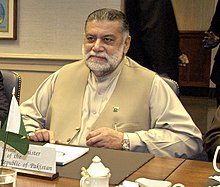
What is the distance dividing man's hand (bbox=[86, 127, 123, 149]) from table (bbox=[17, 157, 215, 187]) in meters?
0.30

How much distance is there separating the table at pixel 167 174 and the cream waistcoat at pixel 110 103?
1.70 feet

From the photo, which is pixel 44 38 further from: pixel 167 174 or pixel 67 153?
pixel 167 174

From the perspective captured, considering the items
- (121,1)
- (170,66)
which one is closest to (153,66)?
(170,66)

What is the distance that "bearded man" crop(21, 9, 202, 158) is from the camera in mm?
2154

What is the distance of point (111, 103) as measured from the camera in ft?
7.52

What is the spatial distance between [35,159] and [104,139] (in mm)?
567

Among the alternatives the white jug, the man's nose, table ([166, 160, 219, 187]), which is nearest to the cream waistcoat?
the man's nose

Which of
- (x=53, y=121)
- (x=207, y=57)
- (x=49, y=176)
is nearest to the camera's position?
(x=49, y=176)

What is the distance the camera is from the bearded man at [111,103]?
2154 millimetres

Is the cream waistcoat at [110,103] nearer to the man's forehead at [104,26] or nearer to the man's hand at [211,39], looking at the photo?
the man's forehead at [104,26]

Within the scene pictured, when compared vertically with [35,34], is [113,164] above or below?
below

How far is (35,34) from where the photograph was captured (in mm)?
4074

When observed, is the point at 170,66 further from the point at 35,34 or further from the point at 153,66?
the point at 35,34

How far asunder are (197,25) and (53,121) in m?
7.21
